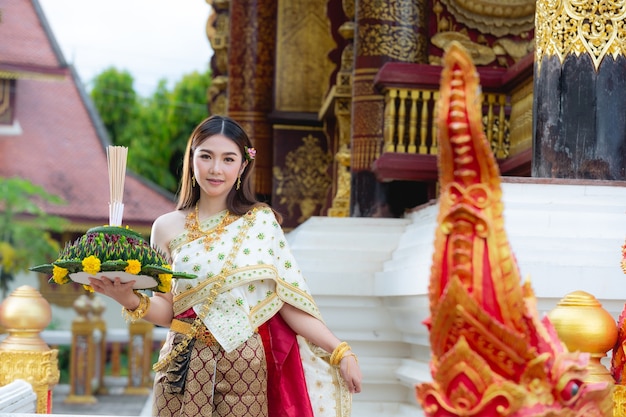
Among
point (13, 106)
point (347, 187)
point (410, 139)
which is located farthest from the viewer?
point (13, 106)

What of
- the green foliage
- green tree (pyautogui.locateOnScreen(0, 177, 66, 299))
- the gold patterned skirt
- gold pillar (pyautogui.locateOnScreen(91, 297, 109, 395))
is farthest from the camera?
the green foliage

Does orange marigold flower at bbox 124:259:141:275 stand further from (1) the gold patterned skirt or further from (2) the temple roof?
(2) the temple roof

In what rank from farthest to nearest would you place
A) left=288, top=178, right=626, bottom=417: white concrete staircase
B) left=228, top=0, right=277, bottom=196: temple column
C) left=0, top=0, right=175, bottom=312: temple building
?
left=0, top=0, right=175, bottom=312: temple building
left=228, top=0, right=277, bottom=196: temple column
left=288, top=178, right=626, bottom=417: white concrete staircase

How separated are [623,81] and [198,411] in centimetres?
214

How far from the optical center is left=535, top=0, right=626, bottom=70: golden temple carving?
4.39 meters

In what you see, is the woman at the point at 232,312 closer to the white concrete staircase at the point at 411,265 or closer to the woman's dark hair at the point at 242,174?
the woman's dark hair at the point at 242,174

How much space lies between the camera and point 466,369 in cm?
169

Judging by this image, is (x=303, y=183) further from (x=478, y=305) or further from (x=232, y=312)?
(x=478, y=305)

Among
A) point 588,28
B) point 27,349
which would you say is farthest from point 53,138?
point 588,28

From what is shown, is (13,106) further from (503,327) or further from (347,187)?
(503,327)

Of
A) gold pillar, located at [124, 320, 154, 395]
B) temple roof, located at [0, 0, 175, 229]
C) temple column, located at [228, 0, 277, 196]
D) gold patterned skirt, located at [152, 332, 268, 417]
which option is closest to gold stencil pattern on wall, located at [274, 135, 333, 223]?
temple column, located at [228, 0, 277, 196]

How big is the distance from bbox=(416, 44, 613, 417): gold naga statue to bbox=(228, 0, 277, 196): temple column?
7.96 m

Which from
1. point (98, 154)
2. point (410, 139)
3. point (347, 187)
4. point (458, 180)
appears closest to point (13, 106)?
point (98, 154)

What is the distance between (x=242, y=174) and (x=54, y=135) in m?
20.0
